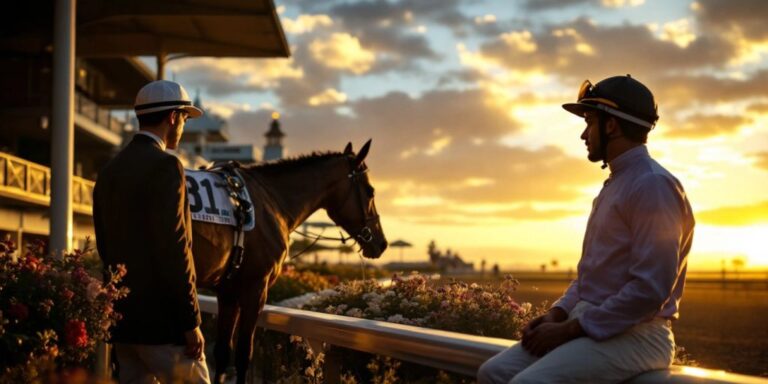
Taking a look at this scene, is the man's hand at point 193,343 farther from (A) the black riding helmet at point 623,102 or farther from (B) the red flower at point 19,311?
(A) the black riding helmet at point 623,102

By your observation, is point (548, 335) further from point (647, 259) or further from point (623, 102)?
point (623, 102)

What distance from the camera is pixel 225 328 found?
7.19 meters

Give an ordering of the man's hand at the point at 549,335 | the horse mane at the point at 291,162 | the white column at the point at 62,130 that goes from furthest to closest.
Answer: the white column at the point at 62,130 < the horse mane at the point at 291,162 < the man's hand at the point at 549,335

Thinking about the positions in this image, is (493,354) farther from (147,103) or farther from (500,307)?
(500,307)

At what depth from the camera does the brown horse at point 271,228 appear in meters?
6.79

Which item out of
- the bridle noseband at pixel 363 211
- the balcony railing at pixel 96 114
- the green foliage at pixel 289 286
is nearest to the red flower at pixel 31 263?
the bridle noseband at pixel 363 211

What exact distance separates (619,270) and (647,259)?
0.23 meters

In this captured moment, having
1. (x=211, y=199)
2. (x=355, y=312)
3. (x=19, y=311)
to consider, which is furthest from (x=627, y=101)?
(x=355, y=312)

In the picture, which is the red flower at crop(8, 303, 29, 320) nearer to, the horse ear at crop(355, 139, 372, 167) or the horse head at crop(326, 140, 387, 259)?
the horse head at crop(326, 140, 387, 259)

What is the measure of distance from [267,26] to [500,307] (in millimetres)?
17700

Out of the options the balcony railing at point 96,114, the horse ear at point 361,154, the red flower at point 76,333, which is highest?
the balcony railing at point 96,114

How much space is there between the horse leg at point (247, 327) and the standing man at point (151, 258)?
222 centimetres

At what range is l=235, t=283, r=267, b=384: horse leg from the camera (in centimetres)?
696

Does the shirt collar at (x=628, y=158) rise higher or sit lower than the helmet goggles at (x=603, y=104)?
lower
